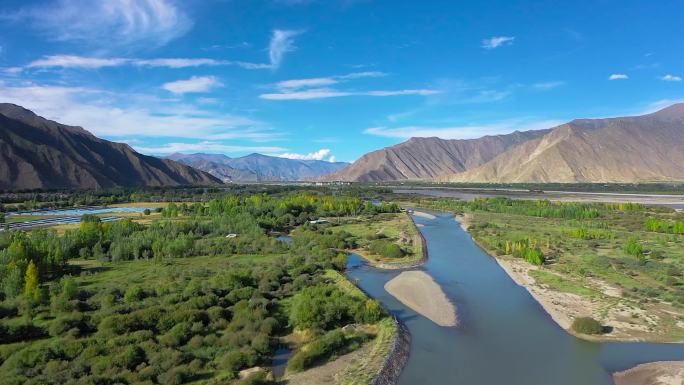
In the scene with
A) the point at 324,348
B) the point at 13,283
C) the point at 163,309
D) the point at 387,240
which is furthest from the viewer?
the point at 387,240

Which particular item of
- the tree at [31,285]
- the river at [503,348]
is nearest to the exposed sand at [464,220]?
the river at [503,348]

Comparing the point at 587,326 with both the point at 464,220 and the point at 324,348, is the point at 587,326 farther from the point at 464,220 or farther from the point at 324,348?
the point at 464,220

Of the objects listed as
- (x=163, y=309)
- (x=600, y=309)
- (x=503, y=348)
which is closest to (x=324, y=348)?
(x=503, y=348)

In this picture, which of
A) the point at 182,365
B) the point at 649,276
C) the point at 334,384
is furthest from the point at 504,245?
the point at 182,365

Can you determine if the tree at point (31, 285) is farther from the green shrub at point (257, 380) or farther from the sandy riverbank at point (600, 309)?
the sandy riverbank at point (600, 309)

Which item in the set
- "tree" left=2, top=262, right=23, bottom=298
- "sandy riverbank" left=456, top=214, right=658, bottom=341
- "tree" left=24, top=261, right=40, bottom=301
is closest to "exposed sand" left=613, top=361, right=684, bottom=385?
"sandy riverbank" left=456, top=214, right=658, bottom=341
